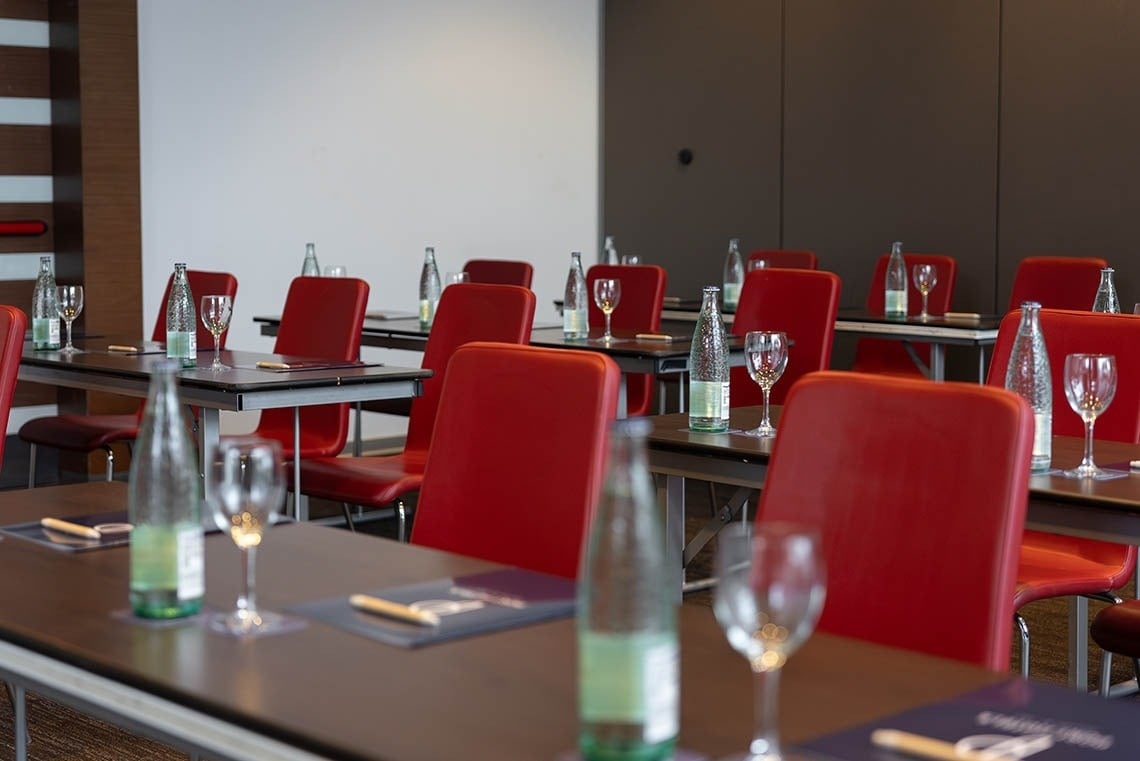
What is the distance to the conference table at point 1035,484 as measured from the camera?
7.88 ft

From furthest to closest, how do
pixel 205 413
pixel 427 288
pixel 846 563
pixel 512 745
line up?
pixel 427 288 < pixel 205 413 < pixel 846 563 < pixel 512 745

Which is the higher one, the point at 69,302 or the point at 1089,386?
the point at 69,302

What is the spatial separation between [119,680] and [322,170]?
6.71 m

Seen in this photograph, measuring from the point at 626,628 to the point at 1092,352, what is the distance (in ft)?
7.42

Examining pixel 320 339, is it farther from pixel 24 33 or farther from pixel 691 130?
pixel 691 130

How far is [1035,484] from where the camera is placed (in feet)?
8.27

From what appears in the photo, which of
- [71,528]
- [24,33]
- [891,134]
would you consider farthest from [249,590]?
[891,134]

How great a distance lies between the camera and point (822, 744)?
1272 mm

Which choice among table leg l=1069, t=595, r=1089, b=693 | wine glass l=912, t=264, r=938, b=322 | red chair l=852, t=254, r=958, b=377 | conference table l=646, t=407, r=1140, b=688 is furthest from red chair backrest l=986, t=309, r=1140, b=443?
red chair l=852, t=254, r=958, b=377

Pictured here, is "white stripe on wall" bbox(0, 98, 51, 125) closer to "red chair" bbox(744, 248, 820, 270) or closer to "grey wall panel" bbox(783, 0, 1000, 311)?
"red chair" bbox(744, 248, 820, 270)

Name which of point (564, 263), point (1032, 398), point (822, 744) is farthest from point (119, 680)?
point (564, 263)

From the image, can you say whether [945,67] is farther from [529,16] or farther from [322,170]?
[322,170]

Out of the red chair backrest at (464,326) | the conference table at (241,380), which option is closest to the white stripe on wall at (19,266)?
the conference table at (241,380)

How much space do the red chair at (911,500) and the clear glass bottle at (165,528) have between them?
713 mm
